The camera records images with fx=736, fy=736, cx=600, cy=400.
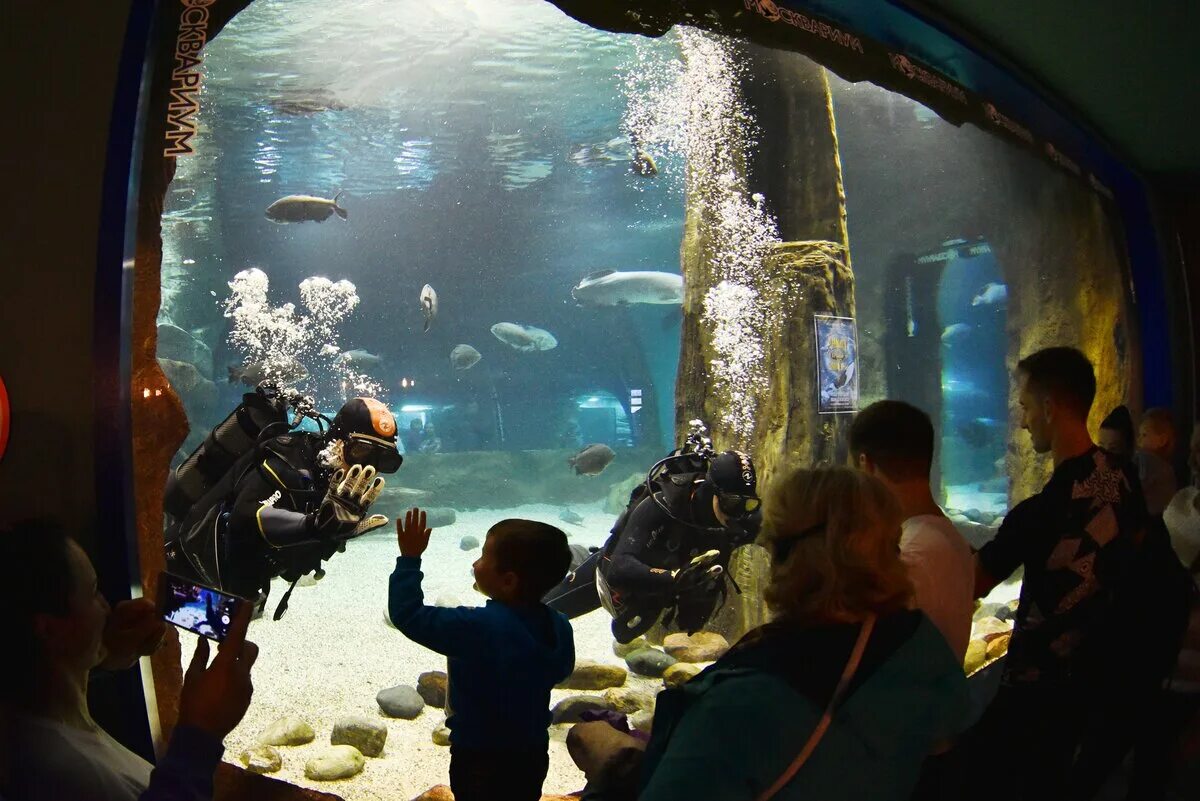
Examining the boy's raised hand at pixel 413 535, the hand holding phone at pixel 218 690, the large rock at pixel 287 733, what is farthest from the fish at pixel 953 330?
the hand holding phone at pixel 218 690

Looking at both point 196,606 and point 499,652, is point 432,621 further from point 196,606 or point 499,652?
point 196,606

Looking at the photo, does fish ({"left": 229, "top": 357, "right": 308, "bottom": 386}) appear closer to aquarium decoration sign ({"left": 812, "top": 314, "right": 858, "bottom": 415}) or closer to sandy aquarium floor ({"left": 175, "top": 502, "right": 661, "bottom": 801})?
sandy aquarium floor ({"left": 175, "top": 502, "right": 661, "bottom": 801})

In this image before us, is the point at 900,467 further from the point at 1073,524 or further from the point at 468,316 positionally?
the point at 468,316

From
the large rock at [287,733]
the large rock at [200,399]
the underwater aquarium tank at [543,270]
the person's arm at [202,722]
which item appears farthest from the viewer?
the large rock at [200,399]

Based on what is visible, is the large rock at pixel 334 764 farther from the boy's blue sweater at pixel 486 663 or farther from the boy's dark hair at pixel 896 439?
the boy's dark hair at pixel 896 439

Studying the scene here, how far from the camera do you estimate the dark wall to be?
2.38 meters

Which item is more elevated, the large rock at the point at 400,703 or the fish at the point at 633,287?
the fish at the point at 633,287

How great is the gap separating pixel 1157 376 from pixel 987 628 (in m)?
2.56

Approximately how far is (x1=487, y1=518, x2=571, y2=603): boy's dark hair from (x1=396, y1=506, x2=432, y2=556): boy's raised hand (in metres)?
0.21

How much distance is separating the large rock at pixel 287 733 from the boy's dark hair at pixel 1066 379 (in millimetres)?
3548

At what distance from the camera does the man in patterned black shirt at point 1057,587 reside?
238cm

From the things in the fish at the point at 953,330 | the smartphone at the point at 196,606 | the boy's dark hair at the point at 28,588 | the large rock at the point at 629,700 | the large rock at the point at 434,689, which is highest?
the boy's dark hair at the point at 28,588

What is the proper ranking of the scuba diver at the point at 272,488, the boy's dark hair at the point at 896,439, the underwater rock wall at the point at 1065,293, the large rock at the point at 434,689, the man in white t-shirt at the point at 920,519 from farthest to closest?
1. the underwater rock wall at the point at 1065,293
2. the large rock at the point at 434,689
3. the scuba diver at the point at 272,488
4. the boy's dark hair at the point at 896,439
5. the man in white t-shirt at the point at 920,519

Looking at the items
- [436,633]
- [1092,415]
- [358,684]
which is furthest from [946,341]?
[436,633]
